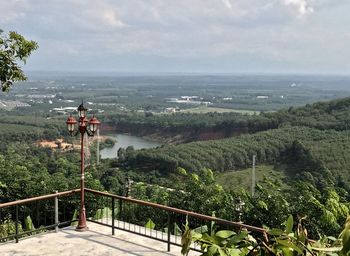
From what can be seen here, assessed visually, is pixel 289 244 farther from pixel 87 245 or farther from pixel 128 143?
pixel 128 143

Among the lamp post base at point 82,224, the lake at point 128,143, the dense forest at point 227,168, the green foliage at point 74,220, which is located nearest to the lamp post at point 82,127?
the lamp post base at point 82,224

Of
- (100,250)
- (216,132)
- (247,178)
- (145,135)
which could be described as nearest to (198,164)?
(247,178)

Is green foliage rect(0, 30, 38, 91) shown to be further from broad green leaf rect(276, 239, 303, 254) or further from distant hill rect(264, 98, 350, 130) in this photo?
distant hill rect(264, 98, 350, 130)

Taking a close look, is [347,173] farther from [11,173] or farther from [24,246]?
[24,246]

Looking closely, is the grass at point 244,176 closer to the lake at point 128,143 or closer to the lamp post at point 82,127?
the lamp post at point 82,127

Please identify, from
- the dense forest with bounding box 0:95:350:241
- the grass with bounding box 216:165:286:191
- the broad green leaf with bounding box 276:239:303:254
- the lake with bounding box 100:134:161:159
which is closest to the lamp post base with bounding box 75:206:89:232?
the dense forest with bounding box 0:95:350:241

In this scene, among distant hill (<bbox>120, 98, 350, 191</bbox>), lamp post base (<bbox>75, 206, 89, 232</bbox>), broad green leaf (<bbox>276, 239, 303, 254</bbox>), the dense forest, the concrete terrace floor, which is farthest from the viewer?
distant hill (<bbox>120, 98, 350, 191</bbox>)

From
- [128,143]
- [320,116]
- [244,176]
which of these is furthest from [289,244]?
[128,143]

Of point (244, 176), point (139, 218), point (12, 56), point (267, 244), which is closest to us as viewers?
point (267, 244)
